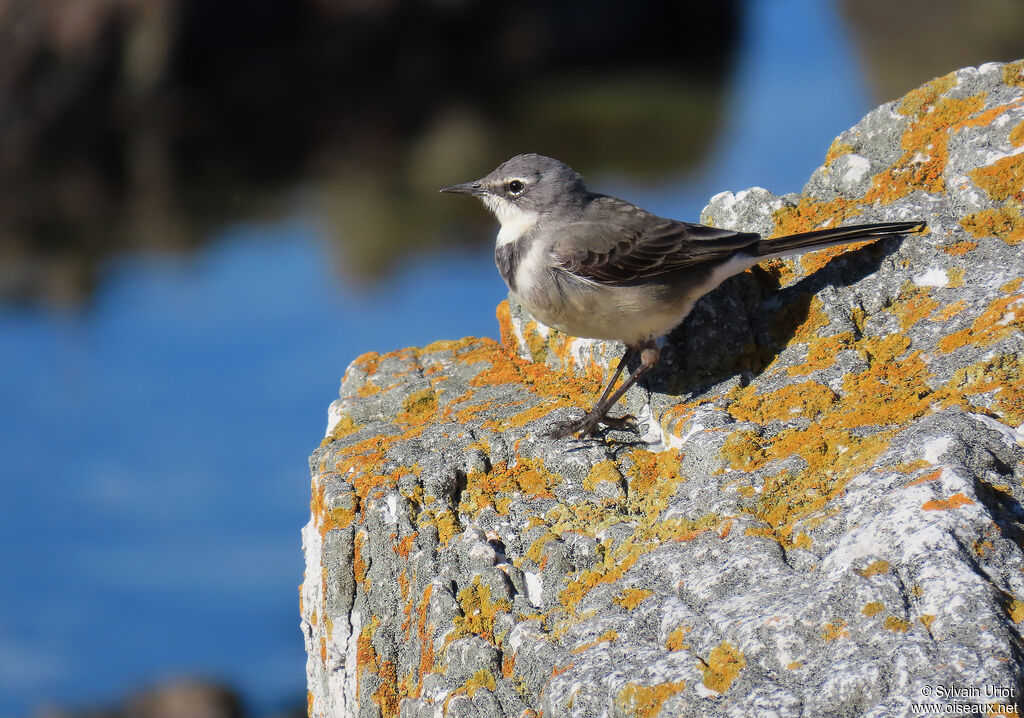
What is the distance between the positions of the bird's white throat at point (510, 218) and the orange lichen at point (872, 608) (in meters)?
3.05

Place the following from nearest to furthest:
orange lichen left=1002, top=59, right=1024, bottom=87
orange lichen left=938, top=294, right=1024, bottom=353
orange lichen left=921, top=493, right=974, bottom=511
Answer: orange lichen left=921, top=493, right=974, bottom=511 < orange lichen left=938, top=294, right=1024, bottom=353 < orange lichen left=1002, top=59, right=1024, bottom=87

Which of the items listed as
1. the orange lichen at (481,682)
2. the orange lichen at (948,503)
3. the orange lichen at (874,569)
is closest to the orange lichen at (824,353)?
the orange lichen at (948,503)

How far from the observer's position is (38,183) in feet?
76.2

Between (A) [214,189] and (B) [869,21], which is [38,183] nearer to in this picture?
(A) [214,189]

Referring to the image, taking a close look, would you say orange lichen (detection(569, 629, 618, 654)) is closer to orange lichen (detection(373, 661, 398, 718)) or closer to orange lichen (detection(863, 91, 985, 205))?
orange lichen (detection(373, 661, 398, 718))

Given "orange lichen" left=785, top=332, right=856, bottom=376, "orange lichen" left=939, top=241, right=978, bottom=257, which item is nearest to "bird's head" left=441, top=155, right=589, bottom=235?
"orange lichen" left=785, top=332, right=856, bottom=376

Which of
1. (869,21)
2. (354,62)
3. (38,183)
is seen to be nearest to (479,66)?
(354,62)

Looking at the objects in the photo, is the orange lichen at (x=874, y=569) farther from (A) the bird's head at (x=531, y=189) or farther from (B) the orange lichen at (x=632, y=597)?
(A) the bird's head at (x=531, y=189)

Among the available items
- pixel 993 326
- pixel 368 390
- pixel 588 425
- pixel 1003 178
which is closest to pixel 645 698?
pixel 588 425

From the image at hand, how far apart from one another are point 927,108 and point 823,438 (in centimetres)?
228

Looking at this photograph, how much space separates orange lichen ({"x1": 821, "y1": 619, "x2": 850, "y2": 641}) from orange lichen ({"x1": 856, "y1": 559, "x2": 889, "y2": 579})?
18cm

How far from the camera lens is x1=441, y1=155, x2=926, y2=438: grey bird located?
15.9 ft

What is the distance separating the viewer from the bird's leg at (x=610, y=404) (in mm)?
4699

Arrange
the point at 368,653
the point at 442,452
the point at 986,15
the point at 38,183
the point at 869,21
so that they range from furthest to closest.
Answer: the point at 869,21 → the point at 986,15 → the point at 38,183 → the point at 442,452 → the point at 368,653
